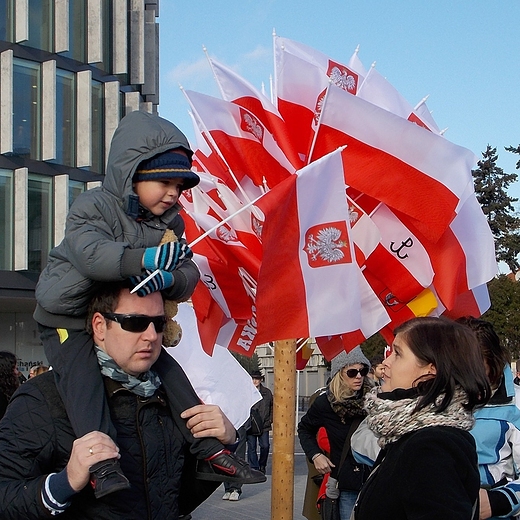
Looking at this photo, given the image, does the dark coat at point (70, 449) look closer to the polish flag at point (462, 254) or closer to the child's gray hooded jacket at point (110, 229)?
the child's gray hooded jacket at point (110, 229)

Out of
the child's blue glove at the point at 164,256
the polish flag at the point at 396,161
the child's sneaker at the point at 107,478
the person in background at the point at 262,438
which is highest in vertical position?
the polish flag at the point at 396,161

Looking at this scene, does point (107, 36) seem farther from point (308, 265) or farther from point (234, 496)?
point (308, 265)

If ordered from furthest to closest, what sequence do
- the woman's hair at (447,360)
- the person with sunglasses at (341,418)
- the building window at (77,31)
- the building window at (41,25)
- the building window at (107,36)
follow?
the building window at (107,36)
the building window at (77,31)
the building window at (41,25)
the person with sunglasses at (341,418)
the woman's hair at (447,360)

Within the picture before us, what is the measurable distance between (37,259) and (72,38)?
7.70 meters

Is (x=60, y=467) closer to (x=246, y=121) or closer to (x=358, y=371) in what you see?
(x=246, y=121)

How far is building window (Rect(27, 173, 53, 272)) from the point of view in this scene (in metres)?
28.1

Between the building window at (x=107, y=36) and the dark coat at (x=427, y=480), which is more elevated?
the building window at (x=107, y=36)

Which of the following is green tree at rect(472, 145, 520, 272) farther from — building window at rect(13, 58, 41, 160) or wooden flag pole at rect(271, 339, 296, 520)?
wooden flag pole at rect(271, 339, 296, 520)

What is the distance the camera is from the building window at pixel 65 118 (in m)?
28.9

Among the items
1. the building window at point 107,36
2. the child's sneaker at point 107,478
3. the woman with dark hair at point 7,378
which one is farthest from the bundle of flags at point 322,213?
the building window at point 107,36

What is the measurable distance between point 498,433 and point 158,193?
1.95 metres

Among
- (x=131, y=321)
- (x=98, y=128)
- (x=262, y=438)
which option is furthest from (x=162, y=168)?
(x=98, y=128)

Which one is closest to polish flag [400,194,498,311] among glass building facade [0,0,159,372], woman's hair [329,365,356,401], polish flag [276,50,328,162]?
polish flag [276,50,328,162]

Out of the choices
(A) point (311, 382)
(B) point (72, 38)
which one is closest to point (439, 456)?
(B) point (72, 38)
